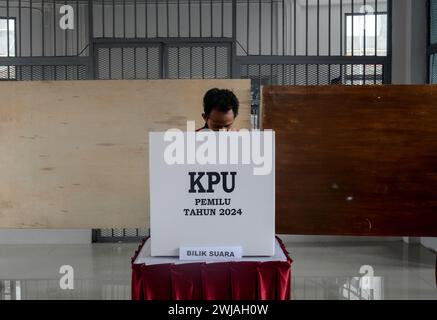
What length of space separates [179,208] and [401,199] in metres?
1.47

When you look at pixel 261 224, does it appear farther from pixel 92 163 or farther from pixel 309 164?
pixel 92 163

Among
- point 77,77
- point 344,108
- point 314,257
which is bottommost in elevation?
point 314,257

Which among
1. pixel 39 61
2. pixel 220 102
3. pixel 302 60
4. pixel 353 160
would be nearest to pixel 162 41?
pixel 39 61

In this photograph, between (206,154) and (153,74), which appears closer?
(206,154)

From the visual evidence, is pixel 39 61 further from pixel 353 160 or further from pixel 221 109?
pixel 353 160

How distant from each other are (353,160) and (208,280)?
130cm

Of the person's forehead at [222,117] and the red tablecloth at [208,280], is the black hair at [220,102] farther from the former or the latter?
the red tablecloth at [208,280]

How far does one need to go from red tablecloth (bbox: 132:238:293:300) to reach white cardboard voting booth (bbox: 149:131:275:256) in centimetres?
7

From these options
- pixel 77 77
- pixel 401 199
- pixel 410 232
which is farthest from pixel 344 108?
pixel 77 77

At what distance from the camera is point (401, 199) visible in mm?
2674

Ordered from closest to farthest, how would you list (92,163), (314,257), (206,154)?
(206,154), (92,163), (314,257)

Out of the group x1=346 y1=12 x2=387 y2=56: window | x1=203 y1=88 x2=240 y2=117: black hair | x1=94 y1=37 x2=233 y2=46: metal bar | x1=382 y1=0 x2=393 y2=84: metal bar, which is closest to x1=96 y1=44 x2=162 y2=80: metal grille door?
x1=94 y1=37 x2=233 y2=46: metal bar

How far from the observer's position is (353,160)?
268 cm

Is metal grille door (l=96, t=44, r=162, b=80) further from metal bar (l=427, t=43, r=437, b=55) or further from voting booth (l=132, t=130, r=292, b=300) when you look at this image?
voting booth (l=132, t=130, r=292, b=300)
